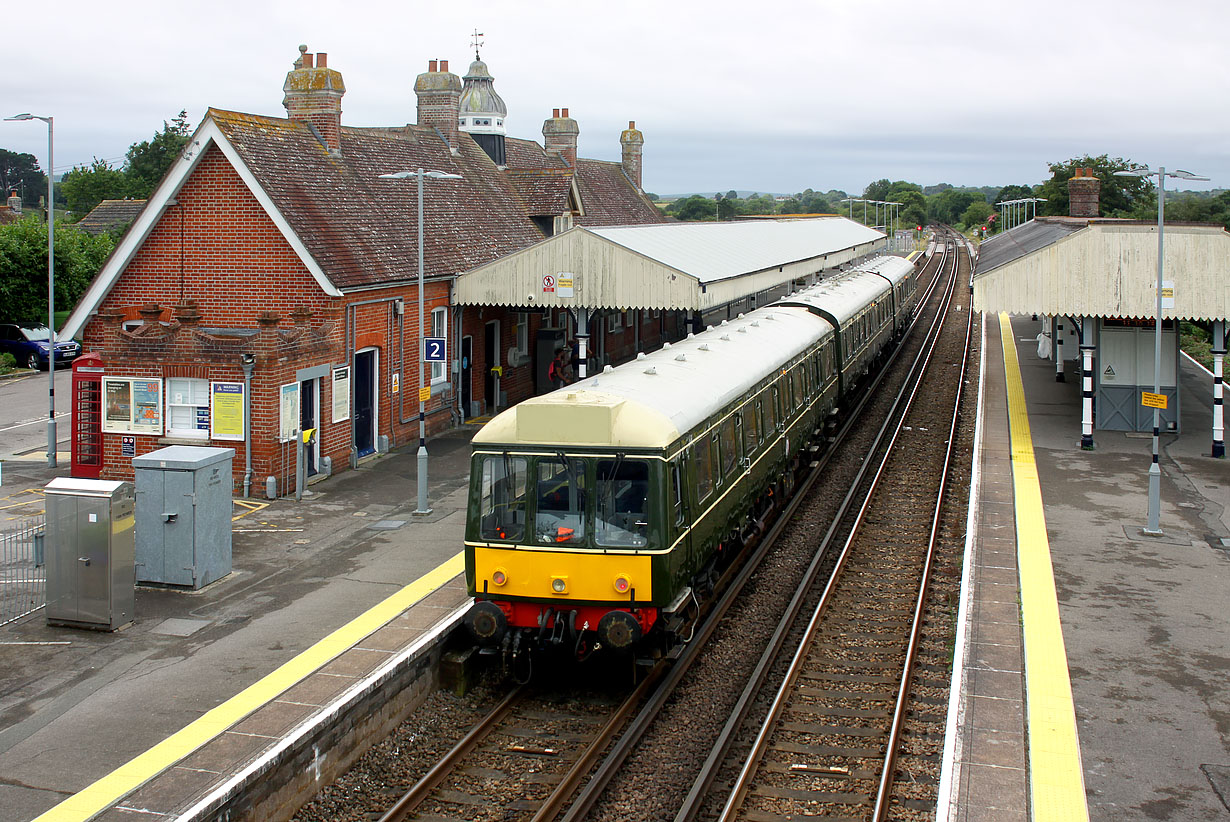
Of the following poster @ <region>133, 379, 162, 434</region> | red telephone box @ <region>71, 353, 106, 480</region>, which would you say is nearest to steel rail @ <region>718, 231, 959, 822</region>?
poster @ <region>133, 379, 162, 434</region>

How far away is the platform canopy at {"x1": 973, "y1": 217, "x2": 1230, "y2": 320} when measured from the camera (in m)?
21.5

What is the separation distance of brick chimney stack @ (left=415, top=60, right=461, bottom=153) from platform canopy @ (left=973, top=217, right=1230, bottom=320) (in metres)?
14.7

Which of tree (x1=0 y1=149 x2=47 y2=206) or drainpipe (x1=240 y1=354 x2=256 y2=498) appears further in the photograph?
tree (x1=0 y1=149 x2=47 y2=206)

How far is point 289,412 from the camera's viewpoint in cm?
1805

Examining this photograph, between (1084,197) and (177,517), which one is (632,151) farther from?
(177,517)

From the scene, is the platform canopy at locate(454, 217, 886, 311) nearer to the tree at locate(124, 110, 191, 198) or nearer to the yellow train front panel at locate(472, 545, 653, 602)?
the yellow train front panel at locate(472, 545, 653, 602)

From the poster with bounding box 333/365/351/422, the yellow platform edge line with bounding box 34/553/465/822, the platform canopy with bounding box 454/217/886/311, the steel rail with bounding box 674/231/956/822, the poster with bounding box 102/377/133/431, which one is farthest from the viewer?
the platform canopy with bounding box 454/217/886/311

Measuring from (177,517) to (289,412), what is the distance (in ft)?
17.2

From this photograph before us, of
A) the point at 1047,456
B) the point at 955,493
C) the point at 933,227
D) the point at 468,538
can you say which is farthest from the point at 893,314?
the point at 933,227

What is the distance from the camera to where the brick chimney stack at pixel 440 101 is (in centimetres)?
2952

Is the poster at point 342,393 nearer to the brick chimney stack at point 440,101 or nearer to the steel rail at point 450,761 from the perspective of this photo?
the steel rail at point 450,761

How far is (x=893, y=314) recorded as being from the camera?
37312 mm

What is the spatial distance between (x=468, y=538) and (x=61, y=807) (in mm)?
3951

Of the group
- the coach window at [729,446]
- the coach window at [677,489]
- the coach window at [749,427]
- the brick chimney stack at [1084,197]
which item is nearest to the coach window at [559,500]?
the coach window at [677,489]
